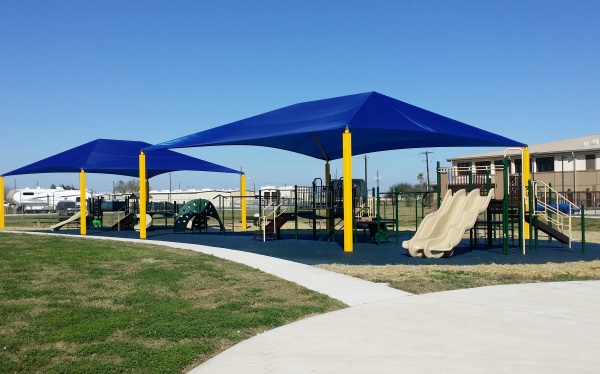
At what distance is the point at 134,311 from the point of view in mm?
8008

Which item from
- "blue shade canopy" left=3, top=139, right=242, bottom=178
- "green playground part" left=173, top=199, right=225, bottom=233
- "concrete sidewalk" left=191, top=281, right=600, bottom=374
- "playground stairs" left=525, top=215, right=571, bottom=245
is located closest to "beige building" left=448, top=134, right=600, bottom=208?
"blue shade canopy" left=3, top=139, right=242, bottom=178

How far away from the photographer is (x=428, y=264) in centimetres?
1339

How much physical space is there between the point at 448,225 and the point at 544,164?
4723 centimetres

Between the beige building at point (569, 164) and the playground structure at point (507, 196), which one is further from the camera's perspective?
the beige building at point (569, 164)

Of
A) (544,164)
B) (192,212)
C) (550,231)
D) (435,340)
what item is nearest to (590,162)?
(544,164)

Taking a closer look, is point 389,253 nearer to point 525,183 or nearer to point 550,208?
point 550,208

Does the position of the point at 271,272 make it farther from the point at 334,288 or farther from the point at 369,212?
the point at 369,212

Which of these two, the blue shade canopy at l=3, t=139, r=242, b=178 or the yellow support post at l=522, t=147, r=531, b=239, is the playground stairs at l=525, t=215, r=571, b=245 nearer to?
the yellow support post at l=522, t=147, r=531, b=239

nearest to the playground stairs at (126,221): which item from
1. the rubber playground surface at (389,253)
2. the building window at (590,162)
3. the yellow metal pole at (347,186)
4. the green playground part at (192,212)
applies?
the green playground part at (192,212)

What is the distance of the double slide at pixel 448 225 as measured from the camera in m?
14.9

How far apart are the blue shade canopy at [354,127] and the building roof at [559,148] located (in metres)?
35.3

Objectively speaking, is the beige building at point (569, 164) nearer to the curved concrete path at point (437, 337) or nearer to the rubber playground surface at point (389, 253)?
the rubber playground surface at point (389, 253)

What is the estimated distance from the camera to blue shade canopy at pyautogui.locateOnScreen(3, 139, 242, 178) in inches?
1046

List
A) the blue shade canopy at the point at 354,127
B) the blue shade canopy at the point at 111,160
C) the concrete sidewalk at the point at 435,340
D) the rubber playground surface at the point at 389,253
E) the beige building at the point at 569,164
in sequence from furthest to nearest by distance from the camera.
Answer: the beige building at the point at 569,164 < the blue shade canopy at the point at 111,160 < the blue shade canopy at the point at 354,127 < the rubber playground surface at the point at 389,253 < the concrete sidewalk at the point at 435,340
